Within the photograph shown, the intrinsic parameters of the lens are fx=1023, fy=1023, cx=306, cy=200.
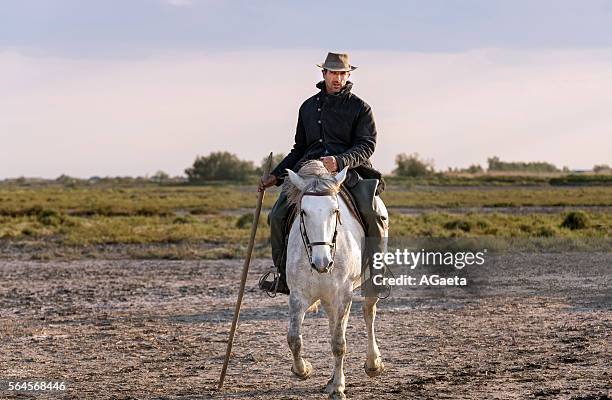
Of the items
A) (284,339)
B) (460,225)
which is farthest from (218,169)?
(284,339)

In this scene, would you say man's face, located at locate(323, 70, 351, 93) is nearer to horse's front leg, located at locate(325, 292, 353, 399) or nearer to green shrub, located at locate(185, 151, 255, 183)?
horse's front leg, located at locate(325, 292, 353, 399)

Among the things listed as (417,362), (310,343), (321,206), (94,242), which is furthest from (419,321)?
(94,242)

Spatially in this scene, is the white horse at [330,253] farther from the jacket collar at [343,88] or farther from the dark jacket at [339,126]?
the jacket collar at [343,88]

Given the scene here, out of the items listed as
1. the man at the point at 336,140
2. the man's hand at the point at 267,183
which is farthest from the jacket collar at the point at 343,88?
the man's hand at the point at 267,183

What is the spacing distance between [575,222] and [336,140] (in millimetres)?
26260

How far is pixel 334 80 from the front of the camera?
30.0ft

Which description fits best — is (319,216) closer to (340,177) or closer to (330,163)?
(340,177)

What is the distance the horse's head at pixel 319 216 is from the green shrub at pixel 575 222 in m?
26.7

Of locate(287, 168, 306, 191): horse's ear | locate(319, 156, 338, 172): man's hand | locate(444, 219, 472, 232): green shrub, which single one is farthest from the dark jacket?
locate(444, 219, 472, 232): green shrub

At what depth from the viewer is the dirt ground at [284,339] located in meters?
9.19

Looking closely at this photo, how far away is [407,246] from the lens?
25578 mm

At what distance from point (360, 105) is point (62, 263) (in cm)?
1660

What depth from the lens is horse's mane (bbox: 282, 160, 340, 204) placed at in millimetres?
7980

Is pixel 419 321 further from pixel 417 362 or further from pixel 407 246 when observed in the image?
pixel 407 246
